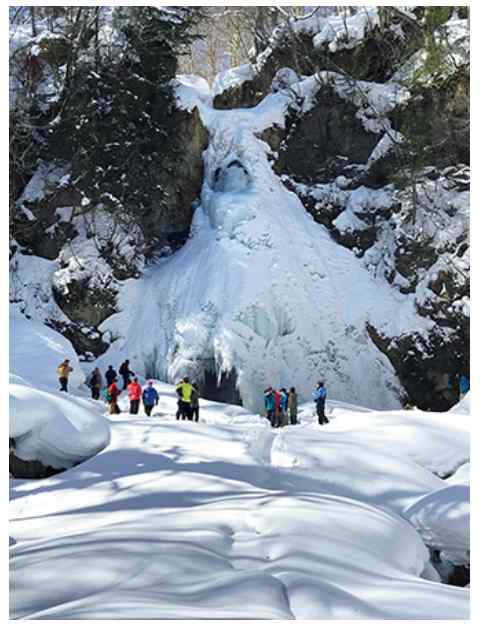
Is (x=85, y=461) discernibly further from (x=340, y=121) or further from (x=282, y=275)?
(x=340, y=121)

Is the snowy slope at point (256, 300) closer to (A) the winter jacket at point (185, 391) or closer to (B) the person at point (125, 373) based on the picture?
(B) the person at point (125, 373)

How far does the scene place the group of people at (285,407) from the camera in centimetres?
1291

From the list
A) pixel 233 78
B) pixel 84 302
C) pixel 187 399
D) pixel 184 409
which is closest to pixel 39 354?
pixel 84 302

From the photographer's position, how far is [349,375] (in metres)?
17.9

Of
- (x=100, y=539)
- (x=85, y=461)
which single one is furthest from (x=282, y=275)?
(x=100, y=539)

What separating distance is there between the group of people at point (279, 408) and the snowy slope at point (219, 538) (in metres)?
5.00

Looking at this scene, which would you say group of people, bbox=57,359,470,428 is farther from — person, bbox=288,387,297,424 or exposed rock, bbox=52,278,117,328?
exposed rock, bbox=52,278,117,328

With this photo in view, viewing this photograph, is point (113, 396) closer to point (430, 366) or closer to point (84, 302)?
point (84, 302)

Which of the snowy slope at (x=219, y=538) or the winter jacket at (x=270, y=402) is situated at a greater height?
the snowy slope at (x=219, y=538)

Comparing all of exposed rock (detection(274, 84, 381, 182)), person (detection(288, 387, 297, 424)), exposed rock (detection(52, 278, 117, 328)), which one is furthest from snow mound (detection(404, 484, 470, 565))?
exposed rock (detection(274, 84, 381, 182))

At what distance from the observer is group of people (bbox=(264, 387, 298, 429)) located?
526 inches

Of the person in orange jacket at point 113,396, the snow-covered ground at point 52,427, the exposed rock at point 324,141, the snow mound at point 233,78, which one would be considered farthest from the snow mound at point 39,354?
the snow mound at point 233,78

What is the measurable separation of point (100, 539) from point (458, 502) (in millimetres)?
4226

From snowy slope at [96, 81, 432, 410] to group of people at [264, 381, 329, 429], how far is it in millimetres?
2589
